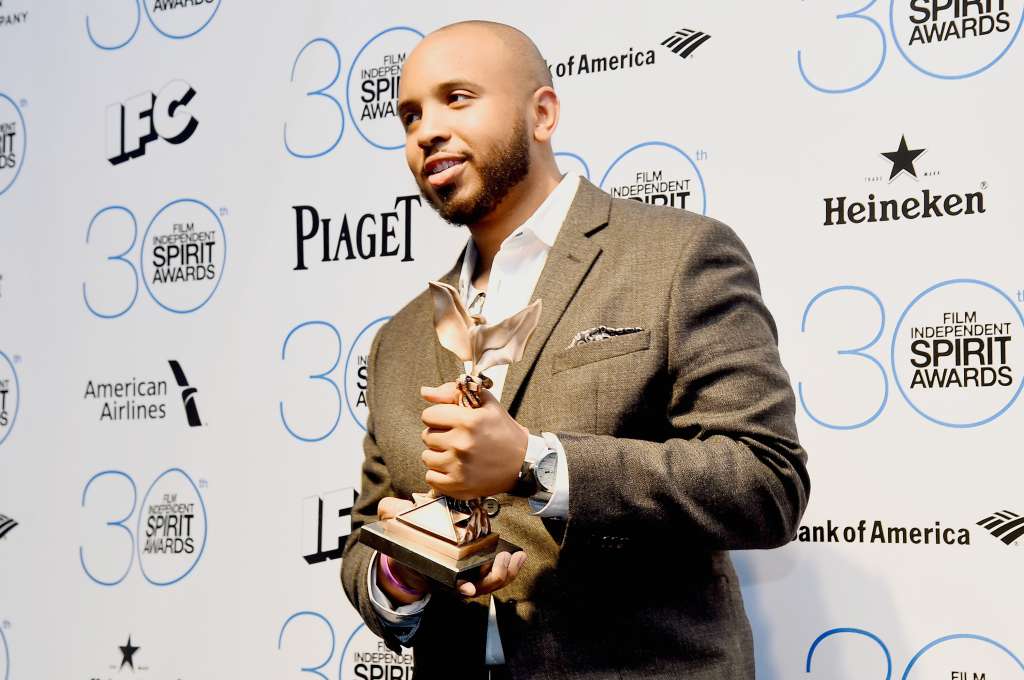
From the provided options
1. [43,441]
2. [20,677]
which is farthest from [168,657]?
[43,441]

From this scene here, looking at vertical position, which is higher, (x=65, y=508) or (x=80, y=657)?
(x=65, y=508)

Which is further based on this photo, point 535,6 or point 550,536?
point 535,6

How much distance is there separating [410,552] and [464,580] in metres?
0.08

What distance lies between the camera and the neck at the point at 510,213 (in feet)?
5.91

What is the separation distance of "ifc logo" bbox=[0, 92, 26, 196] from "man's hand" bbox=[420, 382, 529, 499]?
2223 mm

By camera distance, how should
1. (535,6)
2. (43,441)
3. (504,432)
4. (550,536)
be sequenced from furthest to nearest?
(43,441) → (535,6) → (550,536) → (504,432)

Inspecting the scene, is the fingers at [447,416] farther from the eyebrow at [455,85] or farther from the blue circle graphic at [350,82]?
the blue circle graphic at [350,82]

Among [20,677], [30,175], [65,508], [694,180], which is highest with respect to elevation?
[30,175]

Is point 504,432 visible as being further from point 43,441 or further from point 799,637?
point 43,441

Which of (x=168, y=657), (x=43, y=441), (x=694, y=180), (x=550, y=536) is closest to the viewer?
(x=550, y=536)

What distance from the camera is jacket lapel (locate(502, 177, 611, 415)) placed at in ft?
Result: 5.21

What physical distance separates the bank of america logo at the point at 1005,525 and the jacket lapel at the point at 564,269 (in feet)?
2.94

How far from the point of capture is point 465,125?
68.5 inches

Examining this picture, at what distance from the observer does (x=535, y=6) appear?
2.44 metres
